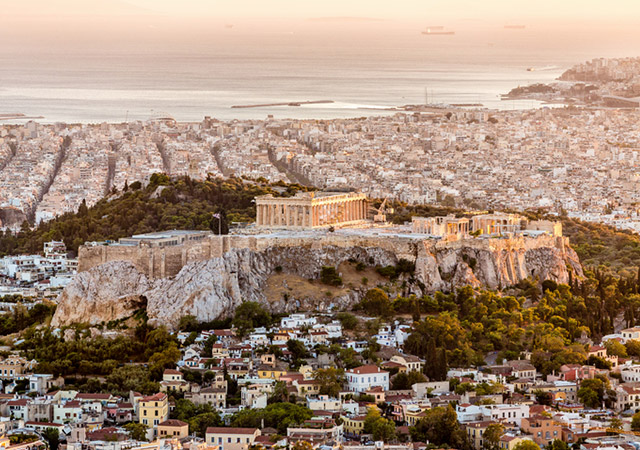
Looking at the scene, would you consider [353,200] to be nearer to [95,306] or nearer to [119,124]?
[95,306]

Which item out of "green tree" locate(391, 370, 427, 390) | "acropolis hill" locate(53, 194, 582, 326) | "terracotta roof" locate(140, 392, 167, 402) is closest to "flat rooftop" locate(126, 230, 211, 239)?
"acropolis hill" locate(53, 194, 582, 326)

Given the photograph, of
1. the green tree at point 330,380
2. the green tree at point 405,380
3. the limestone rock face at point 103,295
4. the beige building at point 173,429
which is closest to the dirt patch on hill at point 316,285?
the limestone rock face at point 103,295

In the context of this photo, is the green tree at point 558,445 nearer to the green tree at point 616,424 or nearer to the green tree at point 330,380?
the green tree at point 616,424

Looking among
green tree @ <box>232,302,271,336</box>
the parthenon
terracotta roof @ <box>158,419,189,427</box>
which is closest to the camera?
terracotta roof @ <box>158,419,189,427</box>

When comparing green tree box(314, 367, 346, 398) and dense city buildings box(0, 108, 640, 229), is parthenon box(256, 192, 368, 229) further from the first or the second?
dense city buildings box(0, 108, 640, 229)

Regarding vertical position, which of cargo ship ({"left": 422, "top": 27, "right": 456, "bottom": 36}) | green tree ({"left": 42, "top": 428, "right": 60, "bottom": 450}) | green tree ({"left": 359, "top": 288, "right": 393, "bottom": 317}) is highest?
cargo ship ({"left": 422, "top": 27, "right": 456, "bottom": 36})

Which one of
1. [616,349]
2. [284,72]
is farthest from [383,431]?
[284,72]

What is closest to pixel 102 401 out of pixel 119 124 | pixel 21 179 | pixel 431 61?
pixel 21 179
